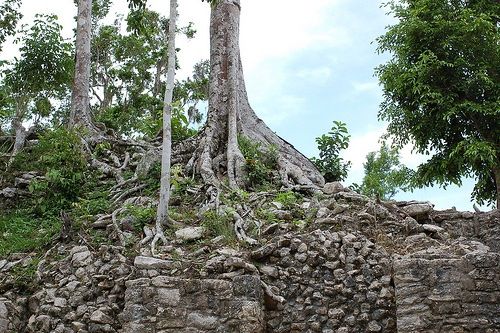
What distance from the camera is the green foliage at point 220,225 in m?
6.28

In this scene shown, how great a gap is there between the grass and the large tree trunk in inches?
70.5

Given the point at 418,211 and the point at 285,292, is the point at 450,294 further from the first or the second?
the point at 418,211

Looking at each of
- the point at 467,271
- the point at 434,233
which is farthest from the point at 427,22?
the point at 467,271

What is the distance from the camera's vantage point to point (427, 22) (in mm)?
10281

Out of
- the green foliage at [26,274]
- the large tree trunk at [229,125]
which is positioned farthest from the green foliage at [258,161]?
the green foliage at [26,274]

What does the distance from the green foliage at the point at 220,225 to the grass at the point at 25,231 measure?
162 centimetres

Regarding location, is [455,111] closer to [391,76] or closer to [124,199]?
[391,76]

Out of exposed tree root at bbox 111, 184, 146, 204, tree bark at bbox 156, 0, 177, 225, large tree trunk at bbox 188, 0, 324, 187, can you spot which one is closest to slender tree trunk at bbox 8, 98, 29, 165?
exposed tree root at bbox 111, 184, 146, 204

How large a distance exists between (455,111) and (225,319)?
5854mm

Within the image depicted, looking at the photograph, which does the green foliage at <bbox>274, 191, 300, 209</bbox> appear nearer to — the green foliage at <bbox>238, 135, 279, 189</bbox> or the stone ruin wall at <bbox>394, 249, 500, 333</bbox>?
the green foliage at <bbox>238, 135, 279, 189</bbox>

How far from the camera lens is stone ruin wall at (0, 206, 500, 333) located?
521 cm

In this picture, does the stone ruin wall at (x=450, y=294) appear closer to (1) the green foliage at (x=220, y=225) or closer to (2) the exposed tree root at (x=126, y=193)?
(1) the green foliage at (x=220, y=225)

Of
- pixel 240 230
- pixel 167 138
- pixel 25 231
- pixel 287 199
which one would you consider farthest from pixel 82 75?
pixel 240 230

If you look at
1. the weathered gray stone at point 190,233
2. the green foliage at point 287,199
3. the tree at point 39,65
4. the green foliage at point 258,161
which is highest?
the tree at point 39,65
